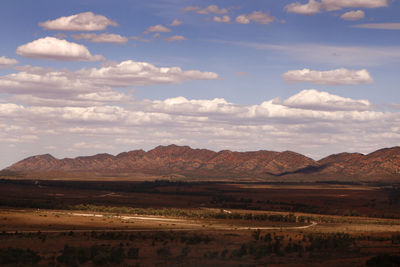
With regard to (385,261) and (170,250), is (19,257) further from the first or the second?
(385,261)

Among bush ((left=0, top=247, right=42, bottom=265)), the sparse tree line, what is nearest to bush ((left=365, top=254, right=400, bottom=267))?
the sparse tree line

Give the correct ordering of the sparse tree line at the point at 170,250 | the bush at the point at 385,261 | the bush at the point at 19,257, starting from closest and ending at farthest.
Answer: the bush at the point at 385,261 → the bush at the point at 19,257 → the sparse tree line at the point at 170,250

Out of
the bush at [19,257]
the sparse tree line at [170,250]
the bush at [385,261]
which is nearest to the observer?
the bush at [385,261]

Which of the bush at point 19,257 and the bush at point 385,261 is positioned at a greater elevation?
the bush at point 385,261

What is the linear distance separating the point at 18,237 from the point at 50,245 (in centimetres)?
665

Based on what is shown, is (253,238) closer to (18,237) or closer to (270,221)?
(18,237)

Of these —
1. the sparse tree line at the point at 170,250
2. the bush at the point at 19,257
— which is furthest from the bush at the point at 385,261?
the bush at the point at 19,257

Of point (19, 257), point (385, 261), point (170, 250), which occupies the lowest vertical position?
point (170, 250)

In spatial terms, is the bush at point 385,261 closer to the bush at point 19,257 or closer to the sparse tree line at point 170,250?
the sparse tree line at point 170,250

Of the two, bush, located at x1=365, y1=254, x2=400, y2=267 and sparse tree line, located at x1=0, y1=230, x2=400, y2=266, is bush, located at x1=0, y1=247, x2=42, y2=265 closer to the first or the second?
sparse tree line, located at x1=0, y1=230, x2=400, y2=266

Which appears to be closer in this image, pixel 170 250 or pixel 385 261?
pixel 385 261

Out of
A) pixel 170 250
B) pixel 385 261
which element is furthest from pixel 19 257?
pixel 385 261

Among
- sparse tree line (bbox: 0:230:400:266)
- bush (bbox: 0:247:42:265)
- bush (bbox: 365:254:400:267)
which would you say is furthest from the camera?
sparse tree line (bbox: 0:230:400:266)

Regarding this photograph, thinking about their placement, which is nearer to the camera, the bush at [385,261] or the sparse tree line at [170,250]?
the bush at [385,261]
